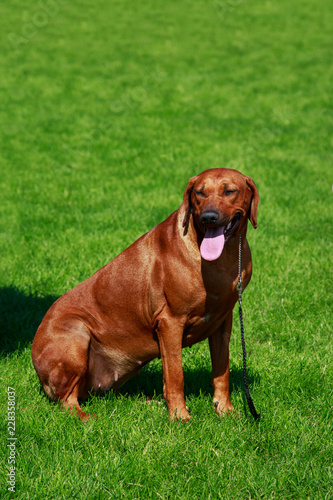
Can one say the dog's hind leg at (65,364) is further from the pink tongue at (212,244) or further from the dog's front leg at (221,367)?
the pink tongue at (212,244)

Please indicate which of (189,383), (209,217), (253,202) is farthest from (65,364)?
(253,202)

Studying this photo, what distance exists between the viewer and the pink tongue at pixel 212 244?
339 cm

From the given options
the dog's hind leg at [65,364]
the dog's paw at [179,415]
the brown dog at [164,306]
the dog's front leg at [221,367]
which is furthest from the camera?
the dog's front leg at [221,367]

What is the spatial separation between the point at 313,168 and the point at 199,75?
5878 mm

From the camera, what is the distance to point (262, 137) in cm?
1131

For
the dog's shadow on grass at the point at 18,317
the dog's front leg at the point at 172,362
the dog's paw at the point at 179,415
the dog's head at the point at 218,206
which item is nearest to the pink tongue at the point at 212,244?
the dog's head at the point at 218,206

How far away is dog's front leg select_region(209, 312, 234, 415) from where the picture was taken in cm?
403

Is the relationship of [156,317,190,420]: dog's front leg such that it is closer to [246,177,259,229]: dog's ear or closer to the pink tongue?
the pink tongue

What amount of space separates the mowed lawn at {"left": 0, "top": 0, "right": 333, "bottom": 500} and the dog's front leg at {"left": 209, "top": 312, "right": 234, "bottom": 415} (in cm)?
10

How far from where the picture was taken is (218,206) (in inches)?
133

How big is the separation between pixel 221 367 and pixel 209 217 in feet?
4.14

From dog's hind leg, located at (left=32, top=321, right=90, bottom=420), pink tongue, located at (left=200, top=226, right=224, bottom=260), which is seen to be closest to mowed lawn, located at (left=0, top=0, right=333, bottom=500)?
dog's hind leg, located at (left=32, top=321, right=90, bottom=420)

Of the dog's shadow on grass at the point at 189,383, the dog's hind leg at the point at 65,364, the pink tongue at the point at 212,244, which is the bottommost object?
the dog's shadow on grass at the point at 189,383

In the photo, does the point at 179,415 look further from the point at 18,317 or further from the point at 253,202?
the point at 18,317
